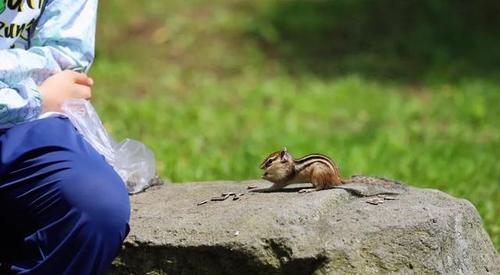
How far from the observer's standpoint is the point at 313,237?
353 centimetres

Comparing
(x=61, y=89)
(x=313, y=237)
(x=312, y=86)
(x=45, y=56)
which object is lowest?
(x=313, y=237)

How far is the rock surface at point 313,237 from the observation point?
3.52 metres

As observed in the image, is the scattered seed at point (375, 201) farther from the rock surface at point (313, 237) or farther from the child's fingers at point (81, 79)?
the child's fingers at point (81, 79)

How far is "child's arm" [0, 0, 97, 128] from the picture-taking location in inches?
135

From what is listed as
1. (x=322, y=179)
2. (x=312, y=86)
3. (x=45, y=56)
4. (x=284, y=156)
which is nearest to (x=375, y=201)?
(x=322, y=179)

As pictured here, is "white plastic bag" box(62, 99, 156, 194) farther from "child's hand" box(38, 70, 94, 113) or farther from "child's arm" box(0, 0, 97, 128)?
"child's arm" box(0, 0, 97, 128)

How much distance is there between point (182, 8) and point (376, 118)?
3.24 meters

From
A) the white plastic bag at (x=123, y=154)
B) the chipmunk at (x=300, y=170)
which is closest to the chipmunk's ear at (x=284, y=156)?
the chipmunk at (x=300, y=170)

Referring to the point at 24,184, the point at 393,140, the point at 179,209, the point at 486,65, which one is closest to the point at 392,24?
the point at 486,65

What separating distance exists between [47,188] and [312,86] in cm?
567

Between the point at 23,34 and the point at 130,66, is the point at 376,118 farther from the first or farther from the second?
the point at 23,34

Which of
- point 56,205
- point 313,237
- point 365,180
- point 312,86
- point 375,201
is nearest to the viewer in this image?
point 56,205

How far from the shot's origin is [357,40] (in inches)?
406

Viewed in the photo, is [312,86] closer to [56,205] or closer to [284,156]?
[284,156]
